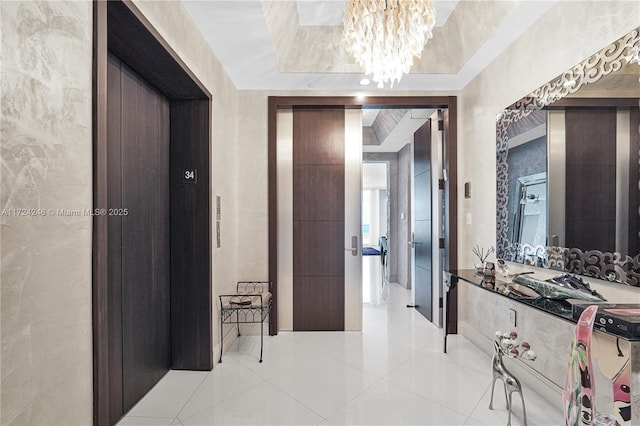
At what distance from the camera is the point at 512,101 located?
249cm

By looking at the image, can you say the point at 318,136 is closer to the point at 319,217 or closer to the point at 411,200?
the point at 319,217

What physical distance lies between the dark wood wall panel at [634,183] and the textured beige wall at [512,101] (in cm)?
28

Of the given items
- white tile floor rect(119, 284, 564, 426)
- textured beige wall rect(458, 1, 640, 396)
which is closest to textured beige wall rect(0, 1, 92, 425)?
white tile floor rect(119, 284, 564, 426)

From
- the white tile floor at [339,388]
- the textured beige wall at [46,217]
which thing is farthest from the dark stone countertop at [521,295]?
the textured beige wall at [46,217]

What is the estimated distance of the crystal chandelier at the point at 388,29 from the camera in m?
1.86

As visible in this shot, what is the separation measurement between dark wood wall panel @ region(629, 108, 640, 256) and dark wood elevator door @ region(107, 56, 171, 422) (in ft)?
8.99

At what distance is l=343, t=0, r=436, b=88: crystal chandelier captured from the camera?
1.86 meters

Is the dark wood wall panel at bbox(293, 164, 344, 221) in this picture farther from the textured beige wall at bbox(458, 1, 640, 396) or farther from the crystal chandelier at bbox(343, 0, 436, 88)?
the crystal chandelier at bbox(343, 0, 436, 88)

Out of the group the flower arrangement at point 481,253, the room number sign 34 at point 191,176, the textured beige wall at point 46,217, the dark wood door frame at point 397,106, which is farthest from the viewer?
the dark wood door frame at point 397,106

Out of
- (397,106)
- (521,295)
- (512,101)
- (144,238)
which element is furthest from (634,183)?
(144,238)

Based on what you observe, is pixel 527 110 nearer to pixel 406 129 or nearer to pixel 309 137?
pixel 309 137

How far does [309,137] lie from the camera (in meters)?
3.44

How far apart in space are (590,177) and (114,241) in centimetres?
278

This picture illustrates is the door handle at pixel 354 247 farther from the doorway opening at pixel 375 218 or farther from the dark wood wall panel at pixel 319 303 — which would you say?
the doorway opening at pixel 375 218
